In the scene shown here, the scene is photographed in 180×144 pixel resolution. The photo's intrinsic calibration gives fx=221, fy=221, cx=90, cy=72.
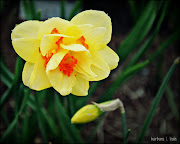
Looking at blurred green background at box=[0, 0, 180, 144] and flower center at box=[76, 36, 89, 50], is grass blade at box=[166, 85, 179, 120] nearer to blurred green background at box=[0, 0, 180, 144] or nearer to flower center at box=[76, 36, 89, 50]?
blurred green background at box=[0, 0, 180, 144]

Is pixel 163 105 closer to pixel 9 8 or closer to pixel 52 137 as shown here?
pixel 52 137

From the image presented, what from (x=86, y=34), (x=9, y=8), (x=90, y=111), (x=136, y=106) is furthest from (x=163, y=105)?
(x=9, y=8)

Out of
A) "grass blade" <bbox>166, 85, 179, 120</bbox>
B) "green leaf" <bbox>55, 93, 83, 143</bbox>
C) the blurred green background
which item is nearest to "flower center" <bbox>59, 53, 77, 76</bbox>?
"green leaf" <bbox>55, 93, 83, 143</bbox>

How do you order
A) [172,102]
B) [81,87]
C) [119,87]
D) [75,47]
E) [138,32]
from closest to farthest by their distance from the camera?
[75,47] → [81,87] → [138,32] → [119,87] → [172,102]

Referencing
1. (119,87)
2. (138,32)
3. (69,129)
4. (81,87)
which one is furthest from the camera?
(119,87)

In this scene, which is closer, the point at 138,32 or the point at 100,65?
the point at 100,65

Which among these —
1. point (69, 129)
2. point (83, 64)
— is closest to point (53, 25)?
point (83, 64)

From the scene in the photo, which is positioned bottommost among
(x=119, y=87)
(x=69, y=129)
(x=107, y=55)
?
(x=119, y=87)

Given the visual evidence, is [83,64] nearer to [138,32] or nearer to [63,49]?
[63,49]
